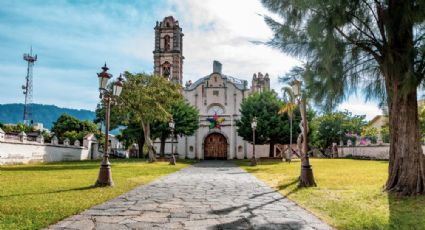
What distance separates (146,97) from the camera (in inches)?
1037

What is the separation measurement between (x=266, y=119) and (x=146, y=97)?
12.4 meters

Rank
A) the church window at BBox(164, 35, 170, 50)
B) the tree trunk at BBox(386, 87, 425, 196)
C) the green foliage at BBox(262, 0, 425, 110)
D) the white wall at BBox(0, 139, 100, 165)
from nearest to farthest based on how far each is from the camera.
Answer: the green foliage at BBox(262, 0, 425, 110) < the tree trunk at BBox(386, 87, 425, 196) < the white wall at BBox(0, 139, 100, 165) < the church window at BBox(164, 35, 170, 50)

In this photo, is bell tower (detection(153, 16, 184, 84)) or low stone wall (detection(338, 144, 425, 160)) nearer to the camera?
low stone wall (detection(338, 144, 425, 160))

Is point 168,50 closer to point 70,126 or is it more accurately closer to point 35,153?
point 70,126

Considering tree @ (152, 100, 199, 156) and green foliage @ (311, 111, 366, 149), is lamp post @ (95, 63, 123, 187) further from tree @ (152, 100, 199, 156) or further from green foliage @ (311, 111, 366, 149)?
green foliage @ (311, 111, 366, 149)

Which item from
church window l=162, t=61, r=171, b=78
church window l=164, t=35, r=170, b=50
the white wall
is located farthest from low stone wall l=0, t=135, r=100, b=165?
church window l=164, t=35, r=170, b=50

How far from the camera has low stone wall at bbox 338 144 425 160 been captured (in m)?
34.2

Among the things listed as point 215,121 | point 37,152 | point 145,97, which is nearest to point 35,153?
point 37,152

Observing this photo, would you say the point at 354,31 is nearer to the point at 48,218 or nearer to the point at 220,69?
the point at 48,218

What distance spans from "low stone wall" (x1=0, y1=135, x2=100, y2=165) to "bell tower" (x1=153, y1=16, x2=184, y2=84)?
13838 mm

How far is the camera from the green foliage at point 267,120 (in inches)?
1341

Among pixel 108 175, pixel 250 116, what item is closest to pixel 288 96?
pixel 250 116

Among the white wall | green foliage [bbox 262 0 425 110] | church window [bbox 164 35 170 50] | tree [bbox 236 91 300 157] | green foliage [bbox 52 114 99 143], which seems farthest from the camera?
green foliage [bbox 52 114 99 143]

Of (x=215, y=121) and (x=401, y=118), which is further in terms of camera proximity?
(x=215, y=121)
